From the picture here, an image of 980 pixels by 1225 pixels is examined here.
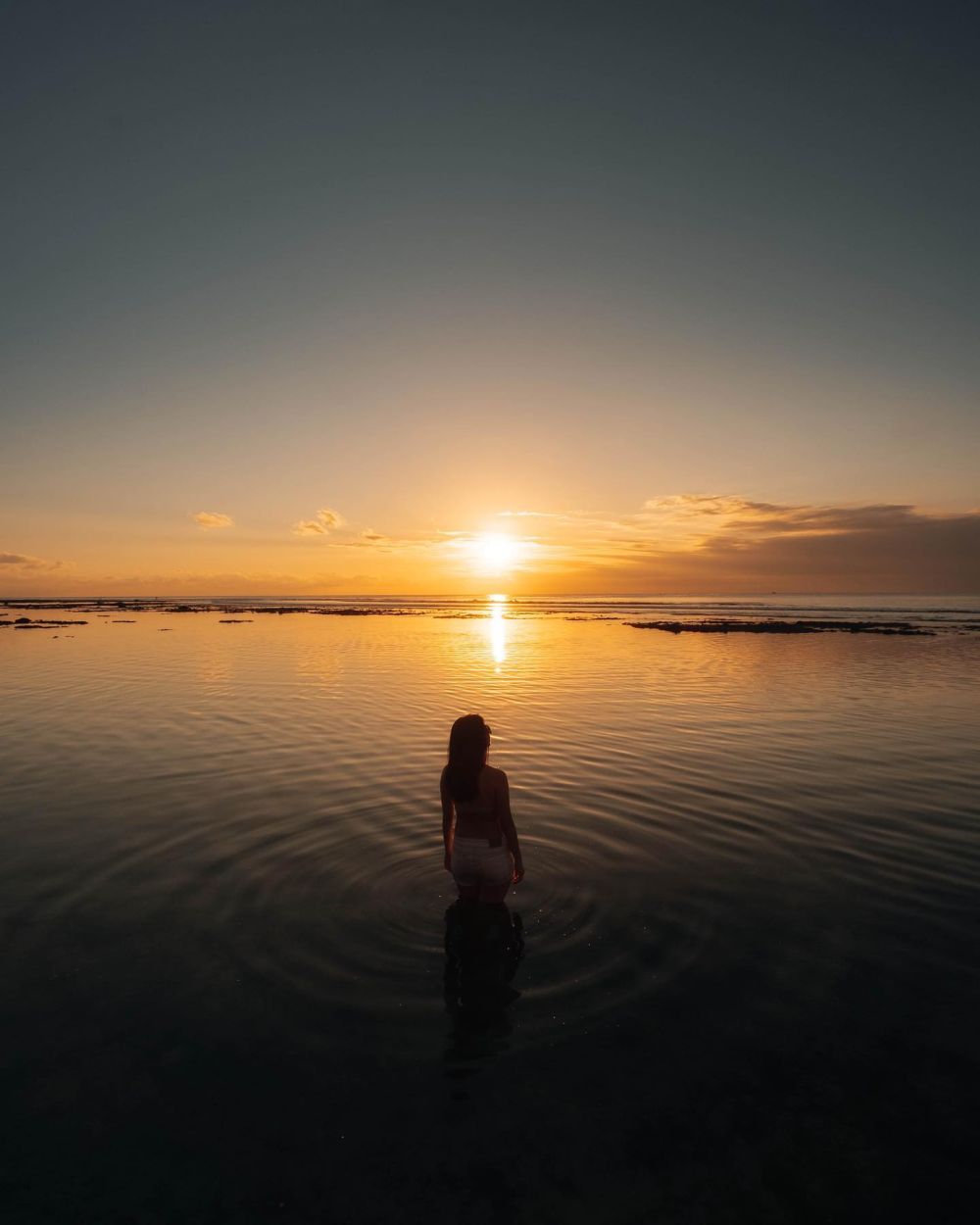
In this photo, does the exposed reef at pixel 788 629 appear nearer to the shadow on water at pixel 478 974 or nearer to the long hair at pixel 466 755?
the shadow on water at pixel 478 974

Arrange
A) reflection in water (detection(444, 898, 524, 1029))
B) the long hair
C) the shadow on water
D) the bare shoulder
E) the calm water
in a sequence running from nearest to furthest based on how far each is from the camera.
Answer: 1. the calm water
2. the shadow on water
3. reflection in water (detection(444, 898, 524, 1029))
4. the long hair
5. the bare shoulder

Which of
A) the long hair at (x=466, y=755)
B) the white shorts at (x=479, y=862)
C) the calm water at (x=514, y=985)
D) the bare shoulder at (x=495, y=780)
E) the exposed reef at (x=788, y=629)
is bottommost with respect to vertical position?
the calm water at (x=514, y=985)

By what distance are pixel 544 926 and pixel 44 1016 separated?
502 centimetres

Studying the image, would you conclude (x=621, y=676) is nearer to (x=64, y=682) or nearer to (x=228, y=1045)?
(x=64, y=682)

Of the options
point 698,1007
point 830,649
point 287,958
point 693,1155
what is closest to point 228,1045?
point 287,958

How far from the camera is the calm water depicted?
462cm

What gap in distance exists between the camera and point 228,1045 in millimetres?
5867

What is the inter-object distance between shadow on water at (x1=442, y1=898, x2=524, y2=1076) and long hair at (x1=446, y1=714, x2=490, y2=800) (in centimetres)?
153

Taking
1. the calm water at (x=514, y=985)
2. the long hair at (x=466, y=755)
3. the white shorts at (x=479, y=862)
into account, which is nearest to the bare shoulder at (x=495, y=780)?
the long hair at (x=466, y=755)

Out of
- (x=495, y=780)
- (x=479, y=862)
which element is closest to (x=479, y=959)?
(x=479, y=862)

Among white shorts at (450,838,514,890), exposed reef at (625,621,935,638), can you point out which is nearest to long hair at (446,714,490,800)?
white shorts at (450,838,514,890)

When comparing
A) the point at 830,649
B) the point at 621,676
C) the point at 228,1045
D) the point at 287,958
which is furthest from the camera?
the point at 830,649

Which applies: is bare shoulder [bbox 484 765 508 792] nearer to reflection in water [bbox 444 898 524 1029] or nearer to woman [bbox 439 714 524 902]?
woman [bbox 439 714 524 902]

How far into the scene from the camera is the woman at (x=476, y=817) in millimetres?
7363
